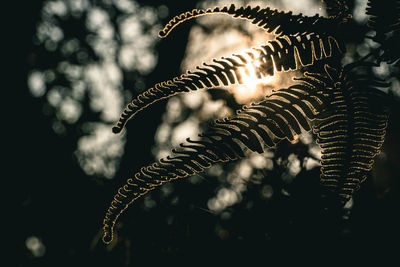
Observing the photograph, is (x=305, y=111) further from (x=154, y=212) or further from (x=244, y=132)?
(x=154, y=212)

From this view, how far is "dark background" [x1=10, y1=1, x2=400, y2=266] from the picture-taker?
85cm

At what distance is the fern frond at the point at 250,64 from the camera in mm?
431

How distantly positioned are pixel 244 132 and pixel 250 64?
12 centimetres

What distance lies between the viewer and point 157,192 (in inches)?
77.5

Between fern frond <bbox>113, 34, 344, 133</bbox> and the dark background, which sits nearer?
fern frond <bbox>113, 34, 344, 133</bbox>

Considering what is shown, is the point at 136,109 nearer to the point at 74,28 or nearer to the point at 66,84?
the point at 66,84

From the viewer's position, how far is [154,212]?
167cm

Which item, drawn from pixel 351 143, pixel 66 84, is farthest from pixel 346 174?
pixel 66 84

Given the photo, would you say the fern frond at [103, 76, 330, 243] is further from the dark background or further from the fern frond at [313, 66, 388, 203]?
the dark background

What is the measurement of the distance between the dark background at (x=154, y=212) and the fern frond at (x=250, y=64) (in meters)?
0.16

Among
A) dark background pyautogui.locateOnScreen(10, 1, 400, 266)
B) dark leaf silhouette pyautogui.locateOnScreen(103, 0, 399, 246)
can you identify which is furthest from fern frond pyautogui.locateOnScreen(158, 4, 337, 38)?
dark background pyautogui.locateOnScreen(10, 1, 400, 266)

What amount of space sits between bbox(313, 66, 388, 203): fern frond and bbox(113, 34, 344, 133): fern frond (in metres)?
0.04

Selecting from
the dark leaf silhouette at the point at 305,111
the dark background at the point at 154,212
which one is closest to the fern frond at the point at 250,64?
the dark leaf silhouette at the point at 305,111

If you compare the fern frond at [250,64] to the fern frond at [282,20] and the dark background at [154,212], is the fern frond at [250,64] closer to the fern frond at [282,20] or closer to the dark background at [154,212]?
the fern frond at [282,20]
